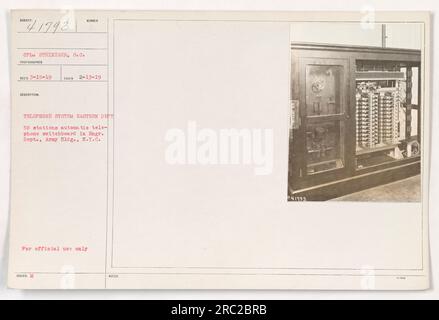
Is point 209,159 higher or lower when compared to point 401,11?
lower

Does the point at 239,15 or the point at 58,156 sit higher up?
the point at 239,15

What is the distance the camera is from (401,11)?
1.97 feet

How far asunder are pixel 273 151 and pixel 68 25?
0.32 metres

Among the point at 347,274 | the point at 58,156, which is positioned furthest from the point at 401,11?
the point at 58,156

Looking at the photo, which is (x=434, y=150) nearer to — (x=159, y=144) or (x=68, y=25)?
(x=159, y=144)

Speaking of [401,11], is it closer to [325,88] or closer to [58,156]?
[325,88]

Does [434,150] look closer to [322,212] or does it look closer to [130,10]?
[322,212]

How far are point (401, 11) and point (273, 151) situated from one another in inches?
9.9

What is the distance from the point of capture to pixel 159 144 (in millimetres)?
600

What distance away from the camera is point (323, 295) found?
615mm

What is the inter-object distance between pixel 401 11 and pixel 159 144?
0.36 metres
